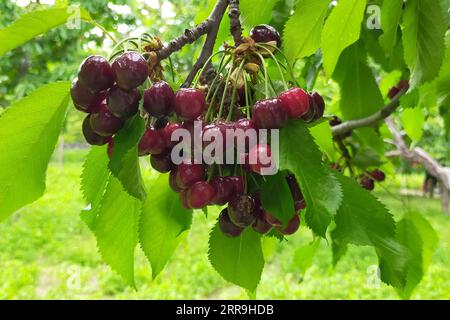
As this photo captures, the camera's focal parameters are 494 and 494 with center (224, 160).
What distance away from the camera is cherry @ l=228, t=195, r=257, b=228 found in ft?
1.76

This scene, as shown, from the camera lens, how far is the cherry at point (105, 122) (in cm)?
50

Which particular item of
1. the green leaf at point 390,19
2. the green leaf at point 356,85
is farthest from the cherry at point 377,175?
the green leaf at point 390,19

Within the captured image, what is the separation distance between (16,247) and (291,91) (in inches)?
223

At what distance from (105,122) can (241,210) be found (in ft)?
0.56

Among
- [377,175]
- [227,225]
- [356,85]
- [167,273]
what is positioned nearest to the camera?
[227,225]

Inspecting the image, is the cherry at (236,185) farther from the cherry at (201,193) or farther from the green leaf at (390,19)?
the green leaf at (390,19)

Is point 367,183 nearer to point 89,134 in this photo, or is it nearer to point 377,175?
point 377,175

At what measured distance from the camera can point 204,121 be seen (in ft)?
1.75

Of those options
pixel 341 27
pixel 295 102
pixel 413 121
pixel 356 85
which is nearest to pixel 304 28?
pixel 341 27

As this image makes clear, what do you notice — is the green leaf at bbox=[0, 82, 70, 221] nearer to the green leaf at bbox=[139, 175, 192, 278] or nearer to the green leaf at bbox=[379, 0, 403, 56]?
the green leaf at bbox=[139, 175, 192, 278]

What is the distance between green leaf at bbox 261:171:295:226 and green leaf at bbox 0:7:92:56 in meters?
0.29

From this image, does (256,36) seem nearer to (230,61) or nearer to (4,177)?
(230,61)

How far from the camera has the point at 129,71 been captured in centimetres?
48

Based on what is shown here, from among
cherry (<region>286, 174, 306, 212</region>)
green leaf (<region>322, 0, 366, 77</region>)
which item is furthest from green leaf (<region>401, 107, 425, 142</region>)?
cherry (<region>286, 174, 306, 212</region>)
